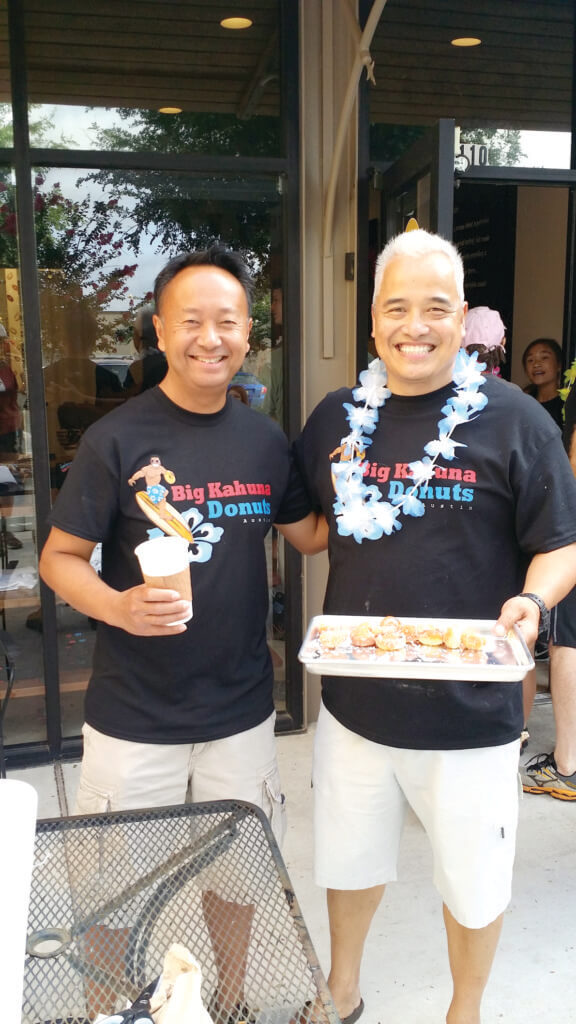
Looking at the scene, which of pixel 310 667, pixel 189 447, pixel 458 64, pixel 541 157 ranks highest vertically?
pixel 458 64

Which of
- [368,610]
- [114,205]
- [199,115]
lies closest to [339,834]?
[368,610]

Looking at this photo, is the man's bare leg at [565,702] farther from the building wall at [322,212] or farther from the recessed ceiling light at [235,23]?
the recessed ceiling light at [235,23]

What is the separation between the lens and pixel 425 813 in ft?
6.36

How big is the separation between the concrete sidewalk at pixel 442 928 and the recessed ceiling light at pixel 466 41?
136 inches

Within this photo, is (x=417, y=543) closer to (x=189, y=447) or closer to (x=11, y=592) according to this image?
(x=189, y=447)

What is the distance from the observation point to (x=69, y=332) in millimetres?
3564

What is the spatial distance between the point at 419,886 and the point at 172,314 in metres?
2.09

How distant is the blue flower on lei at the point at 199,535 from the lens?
5.97 ft

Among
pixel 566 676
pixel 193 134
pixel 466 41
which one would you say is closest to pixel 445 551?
pixel 566 676

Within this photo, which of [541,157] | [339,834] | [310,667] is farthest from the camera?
[541,157]

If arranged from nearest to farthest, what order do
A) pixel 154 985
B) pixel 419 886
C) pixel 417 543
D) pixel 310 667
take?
pixel 154 985 < pixel 310 667 < pixel 417 543 < pixel 419 886

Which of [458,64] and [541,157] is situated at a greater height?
[458,64]

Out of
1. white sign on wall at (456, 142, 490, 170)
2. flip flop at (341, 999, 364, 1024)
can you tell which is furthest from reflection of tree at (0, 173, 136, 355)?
flip flop at (341, 999, 364, 1024)

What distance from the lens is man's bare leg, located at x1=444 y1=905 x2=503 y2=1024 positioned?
1.94 m
